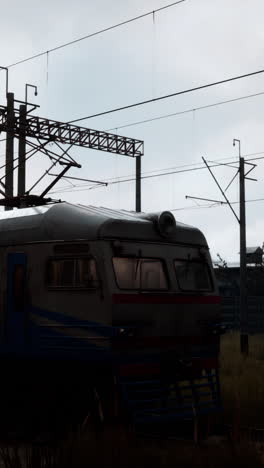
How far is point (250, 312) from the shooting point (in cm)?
3797

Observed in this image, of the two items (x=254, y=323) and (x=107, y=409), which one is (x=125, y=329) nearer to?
(x=107, y=409)

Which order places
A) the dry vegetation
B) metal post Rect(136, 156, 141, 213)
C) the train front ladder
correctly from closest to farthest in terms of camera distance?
the dry vegetation → the train front ladder → metal post Rect(136, 156, 141, 213)

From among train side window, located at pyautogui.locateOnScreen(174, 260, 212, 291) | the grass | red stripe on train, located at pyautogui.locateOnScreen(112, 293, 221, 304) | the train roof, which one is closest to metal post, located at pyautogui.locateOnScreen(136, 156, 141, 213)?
the grass

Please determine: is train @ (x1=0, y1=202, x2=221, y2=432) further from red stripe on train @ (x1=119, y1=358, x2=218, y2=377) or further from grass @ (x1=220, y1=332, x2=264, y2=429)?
grass @ (x1=220, y1=332, x2=264, y2=429)

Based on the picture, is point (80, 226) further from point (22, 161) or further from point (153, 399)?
point (22, 161)

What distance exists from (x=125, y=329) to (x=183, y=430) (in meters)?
1.82

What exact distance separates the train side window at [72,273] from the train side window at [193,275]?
1.52 metres

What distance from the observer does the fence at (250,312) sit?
123ft

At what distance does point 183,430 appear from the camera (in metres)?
9.97

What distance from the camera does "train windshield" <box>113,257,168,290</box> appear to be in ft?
31.9

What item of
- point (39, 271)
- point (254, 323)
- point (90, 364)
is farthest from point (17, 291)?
point (254, 323)

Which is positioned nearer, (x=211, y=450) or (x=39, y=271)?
(x=211, y=450)

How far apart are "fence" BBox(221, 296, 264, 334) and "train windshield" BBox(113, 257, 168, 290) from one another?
27.4 metres

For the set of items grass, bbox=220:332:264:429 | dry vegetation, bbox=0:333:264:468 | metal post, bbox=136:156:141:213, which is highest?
metal post, bbox=136:156:141:213
